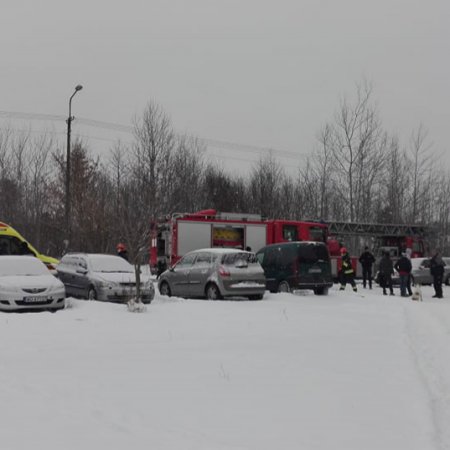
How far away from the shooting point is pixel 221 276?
18.7 meters

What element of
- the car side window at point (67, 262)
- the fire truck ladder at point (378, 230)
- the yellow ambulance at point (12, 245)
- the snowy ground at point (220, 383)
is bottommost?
the snowy ground at point (220, 383)

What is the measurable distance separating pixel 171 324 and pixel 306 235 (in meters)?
16.6

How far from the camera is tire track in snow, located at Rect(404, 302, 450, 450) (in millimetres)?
6341

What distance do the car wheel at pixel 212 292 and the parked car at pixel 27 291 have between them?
4757 mm

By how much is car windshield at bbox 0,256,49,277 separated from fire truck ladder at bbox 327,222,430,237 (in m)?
19.9

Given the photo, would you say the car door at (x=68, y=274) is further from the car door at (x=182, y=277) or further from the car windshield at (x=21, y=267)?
the car door at (x=182, y=277)

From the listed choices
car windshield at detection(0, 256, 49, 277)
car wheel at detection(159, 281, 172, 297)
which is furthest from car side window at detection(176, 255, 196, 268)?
car windshield at detection(0, 256, 49, 277)

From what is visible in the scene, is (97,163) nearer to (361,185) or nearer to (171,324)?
(361,185)

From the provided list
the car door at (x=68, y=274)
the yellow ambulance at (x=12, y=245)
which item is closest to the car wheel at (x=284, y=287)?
the car door at (x=68, y=274)

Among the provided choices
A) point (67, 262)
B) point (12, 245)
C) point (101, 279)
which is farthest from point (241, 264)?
point (12, 245)

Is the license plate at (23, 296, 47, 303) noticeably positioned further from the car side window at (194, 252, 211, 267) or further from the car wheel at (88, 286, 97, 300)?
the car side window at (194, 252, 211, 267)

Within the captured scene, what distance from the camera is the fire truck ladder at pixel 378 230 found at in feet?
111

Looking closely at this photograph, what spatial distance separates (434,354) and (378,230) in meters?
25.4

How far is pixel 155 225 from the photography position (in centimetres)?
2775
